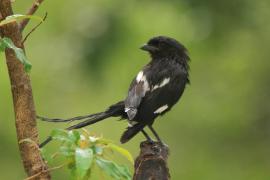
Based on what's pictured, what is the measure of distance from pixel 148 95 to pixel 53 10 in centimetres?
864

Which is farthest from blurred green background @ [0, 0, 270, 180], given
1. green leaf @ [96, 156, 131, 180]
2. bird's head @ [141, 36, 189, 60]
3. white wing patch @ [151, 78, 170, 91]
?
green leaf @ [96, 156, 131, 180]

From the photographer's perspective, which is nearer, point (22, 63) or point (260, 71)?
point (22, 63)

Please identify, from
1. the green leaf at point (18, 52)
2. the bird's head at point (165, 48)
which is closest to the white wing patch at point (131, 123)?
the bird's head at point (165, 48)

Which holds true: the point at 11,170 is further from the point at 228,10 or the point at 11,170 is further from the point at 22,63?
the point at 22,63

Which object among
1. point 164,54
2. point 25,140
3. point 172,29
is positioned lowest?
point 25,140

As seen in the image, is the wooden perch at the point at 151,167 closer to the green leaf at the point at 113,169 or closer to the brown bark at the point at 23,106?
the green leaf at the point at 113,169

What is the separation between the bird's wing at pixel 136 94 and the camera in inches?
210

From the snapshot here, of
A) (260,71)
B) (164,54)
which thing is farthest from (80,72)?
(164,54)

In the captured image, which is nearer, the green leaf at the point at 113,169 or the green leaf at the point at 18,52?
the green leaf at the point at 113,169

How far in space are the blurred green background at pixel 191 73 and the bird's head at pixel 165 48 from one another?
5.86 meters

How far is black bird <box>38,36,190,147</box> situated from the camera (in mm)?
5328

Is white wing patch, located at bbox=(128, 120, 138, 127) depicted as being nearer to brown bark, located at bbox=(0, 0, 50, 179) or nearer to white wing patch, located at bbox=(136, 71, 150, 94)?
white wing patch, located at bbox=(136, 71, 150, 94)

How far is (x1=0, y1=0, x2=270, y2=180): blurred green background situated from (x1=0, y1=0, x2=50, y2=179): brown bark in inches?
345

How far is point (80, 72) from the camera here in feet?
43.0
